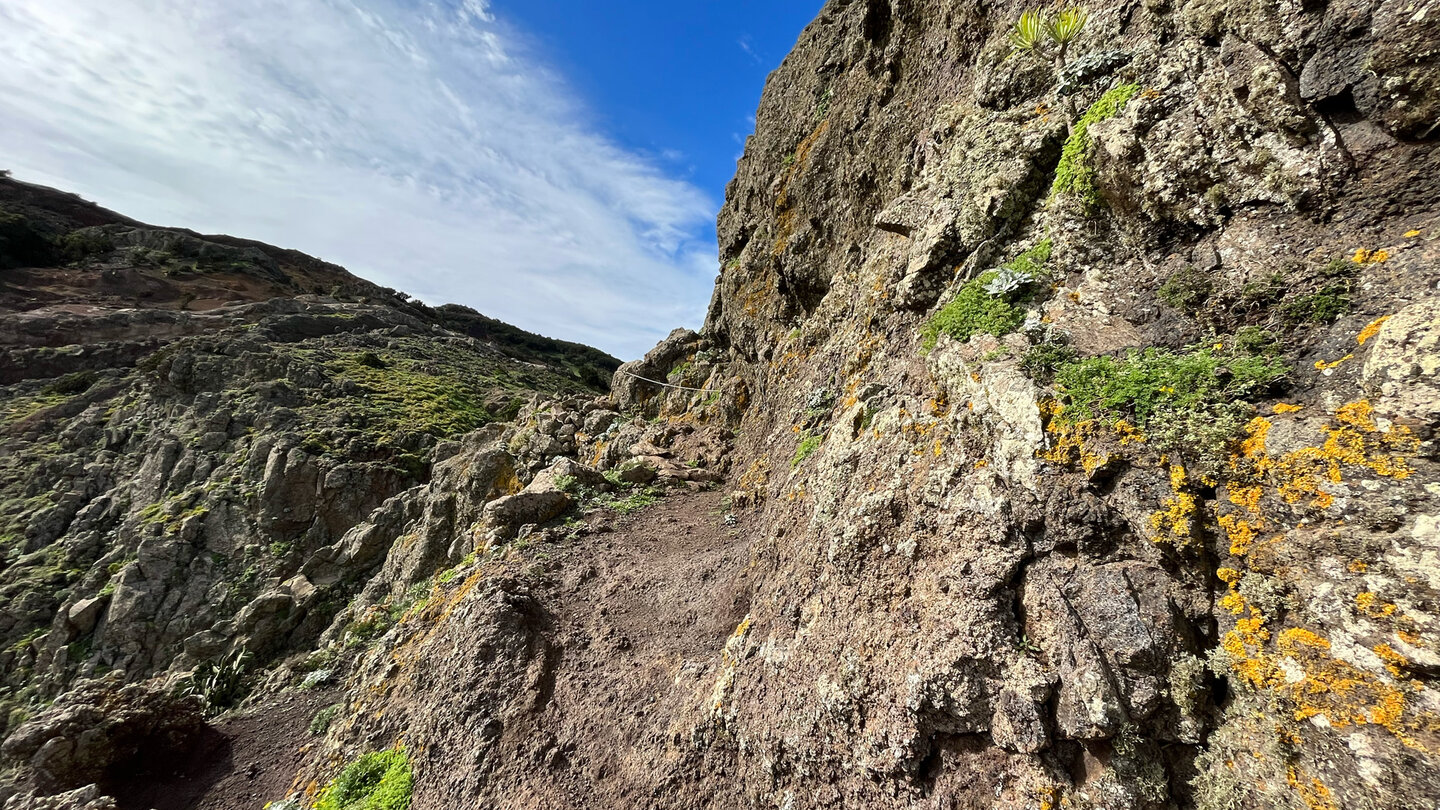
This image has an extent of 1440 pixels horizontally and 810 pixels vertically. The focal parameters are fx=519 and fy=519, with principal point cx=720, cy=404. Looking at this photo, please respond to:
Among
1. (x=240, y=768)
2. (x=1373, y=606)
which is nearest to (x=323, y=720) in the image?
(x=240, y=768)

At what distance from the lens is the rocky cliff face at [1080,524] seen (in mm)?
2682

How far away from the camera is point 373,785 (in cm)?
626

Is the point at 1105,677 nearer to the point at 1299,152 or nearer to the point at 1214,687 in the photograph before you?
the point at 1214,687

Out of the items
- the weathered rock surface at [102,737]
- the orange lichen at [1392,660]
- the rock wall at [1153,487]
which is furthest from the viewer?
the weathered rock surface at [102,737]

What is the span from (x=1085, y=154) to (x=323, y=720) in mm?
13489

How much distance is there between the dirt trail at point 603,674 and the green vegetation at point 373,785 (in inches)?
11.3

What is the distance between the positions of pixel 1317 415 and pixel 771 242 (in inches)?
489

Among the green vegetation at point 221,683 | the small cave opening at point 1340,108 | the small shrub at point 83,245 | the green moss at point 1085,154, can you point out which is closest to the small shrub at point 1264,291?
the small cave opening at point 1340,108

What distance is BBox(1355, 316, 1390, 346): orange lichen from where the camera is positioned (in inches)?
115

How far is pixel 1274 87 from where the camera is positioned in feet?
12.4

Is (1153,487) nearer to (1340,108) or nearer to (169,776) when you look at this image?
(1340,108)

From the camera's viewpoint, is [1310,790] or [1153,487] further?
[1153,487]

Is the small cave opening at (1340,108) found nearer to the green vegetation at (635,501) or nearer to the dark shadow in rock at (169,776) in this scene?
the green vegetation at (635,501)

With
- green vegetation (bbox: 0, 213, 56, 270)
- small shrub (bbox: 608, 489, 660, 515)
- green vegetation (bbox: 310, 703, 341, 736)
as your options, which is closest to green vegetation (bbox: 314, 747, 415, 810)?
green vegetation (bbox: 310, 703, 341, 736)
